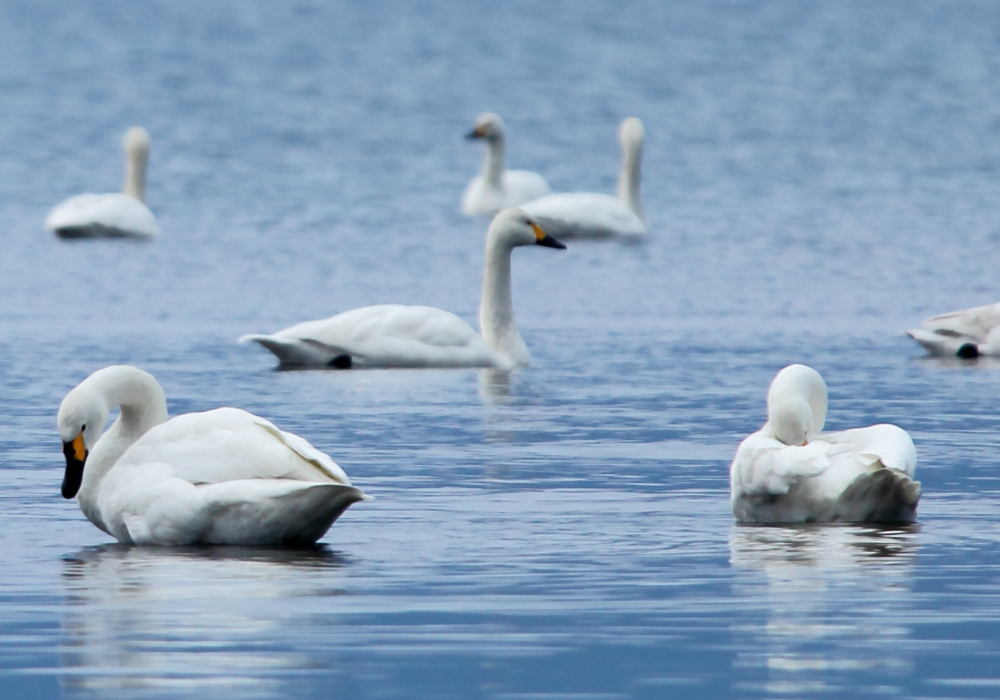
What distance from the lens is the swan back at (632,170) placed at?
28.0 metres

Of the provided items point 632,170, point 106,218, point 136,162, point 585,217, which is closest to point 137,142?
point 136,162

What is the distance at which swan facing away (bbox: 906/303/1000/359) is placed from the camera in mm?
16797

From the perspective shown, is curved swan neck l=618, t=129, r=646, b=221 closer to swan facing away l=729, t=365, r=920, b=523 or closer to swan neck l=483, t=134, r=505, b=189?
swan neck l=483, t=134, r=505, b=189

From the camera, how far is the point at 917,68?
58875mm

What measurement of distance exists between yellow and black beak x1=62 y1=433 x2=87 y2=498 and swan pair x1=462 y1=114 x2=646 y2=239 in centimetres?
1632

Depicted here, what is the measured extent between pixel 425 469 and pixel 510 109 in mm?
37237

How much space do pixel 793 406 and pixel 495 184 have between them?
63.7 feet

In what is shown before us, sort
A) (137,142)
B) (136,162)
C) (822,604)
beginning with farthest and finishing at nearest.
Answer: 1. (136,162)
2. (137,142)
3. (822,604)

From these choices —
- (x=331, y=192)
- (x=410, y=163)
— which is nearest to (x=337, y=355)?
(x=331, y=192)

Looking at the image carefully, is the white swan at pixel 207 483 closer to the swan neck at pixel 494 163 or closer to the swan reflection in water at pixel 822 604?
the swan reflection in water at pixel 822 604

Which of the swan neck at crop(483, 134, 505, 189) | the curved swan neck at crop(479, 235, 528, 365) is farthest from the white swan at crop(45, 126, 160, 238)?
the curved swan neck at crop(479, 235, 528, 365)

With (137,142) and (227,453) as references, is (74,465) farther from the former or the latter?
(137,142)

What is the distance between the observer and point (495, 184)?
29531mm

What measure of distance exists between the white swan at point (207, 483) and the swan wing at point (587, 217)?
16.3m
